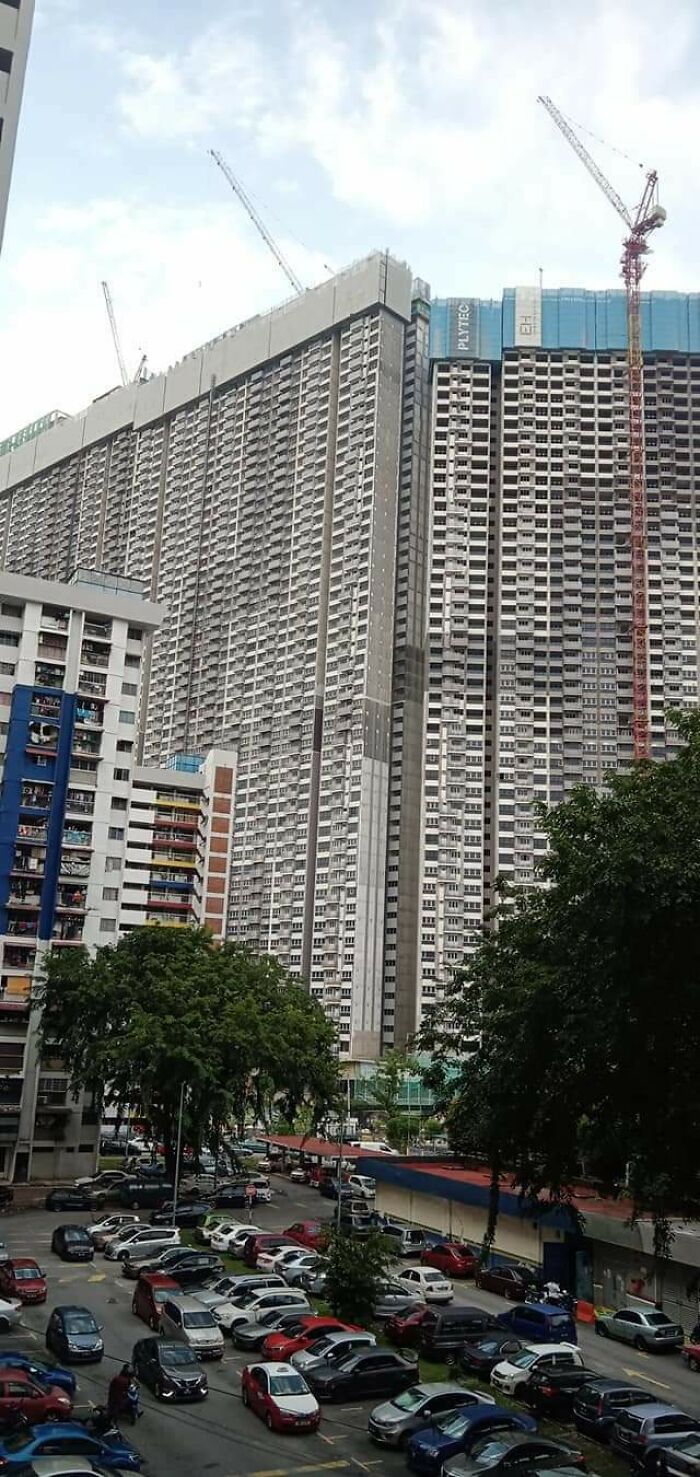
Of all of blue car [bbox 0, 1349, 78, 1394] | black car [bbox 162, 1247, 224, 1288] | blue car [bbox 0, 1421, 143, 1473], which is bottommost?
black car [bbox 162, 1247, 224, 1288]

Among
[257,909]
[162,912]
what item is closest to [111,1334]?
[162,912]

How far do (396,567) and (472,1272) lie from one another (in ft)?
301

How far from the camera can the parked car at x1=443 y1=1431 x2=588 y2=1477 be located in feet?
73.5

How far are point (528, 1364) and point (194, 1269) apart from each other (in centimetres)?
1457

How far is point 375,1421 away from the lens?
25.9 meters

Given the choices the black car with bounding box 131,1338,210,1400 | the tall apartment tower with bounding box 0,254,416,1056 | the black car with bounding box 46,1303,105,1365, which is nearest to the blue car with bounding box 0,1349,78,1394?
the black car with bounding box 131,1338,210,1400

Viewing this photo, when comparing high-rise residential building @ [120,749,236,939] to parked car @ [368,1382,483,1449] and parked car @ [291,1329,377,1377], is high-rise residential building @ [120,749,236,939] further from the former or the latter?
parked car @ [368,1382,483,1449]

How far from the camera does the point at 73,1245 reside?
151ft

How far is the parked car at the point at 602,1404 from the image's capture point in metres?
27.7

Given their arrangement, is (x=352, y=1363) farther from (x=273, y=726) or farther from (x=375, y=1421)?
(x=273, y=726)

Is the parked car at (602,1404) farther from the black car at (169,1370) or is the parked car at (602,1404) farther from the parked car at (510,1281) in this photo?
the parked car at (510,1281)

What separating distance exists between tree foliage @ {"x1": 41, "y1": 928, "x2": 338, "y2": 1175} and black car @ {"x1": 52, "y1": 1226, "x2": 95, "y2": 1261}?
8594mm

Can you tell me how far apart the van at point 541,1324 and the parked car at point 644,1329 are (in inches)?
92.6

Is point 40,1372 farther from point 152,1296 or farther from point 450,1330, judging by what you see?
point 450,1330
